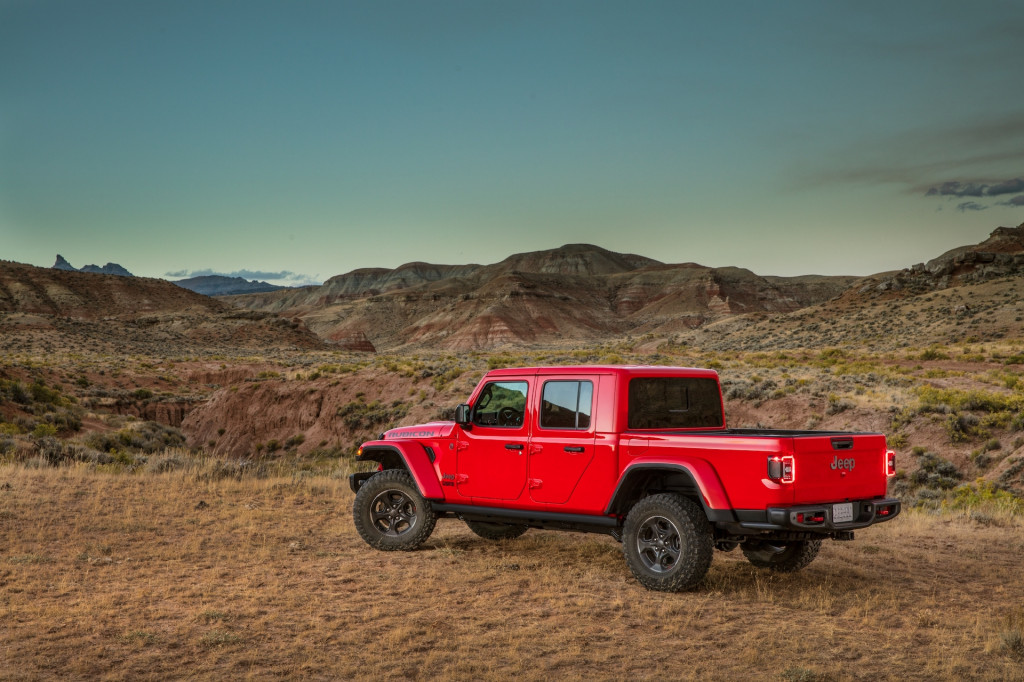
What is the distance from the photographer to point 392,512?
33.2 feet

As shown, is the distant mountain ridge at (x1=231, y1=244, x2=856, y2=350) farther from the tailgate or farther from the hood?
the tailgate

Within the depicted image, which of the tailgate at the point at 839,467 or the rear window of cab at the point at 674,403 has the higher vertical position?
the rear window of cab at the point at 674,403

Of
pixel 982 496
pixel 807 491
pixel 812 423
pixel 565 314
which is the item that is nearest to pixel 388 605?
pixel 807 491

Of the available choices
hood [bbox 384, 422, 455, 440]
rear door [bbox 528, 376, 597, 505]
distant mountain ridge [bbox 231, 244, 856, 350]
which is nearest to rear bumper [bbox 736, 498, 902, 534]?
rear door [bbox 528, 376, 597, 505]

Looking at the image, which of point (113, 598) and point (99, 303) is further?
point (99, 303)

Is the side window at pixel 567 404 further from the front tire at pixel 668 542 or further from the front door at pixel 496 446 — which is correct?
the front tire at pixel 668 542

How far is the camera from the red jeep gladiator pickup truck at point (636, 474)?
7324 mm

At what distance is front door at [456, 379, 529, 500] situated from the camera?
29.1ft

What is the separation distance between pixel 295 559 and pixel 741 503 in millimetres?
5091

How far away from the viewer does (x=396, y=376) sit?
123ft

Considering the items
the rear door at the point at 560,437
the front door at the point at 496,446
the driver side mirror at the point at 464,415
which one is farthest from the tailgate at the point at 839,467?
the driver side mirror at the point at 464,415

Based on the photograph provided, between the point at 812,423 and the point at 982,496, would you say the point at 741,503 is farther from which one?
the point at 812,423

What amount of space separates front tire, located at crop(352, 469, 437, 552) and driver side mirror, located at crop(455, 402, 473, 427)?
48.2 inches

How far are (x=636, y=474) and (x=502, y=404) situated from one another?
1827mm
